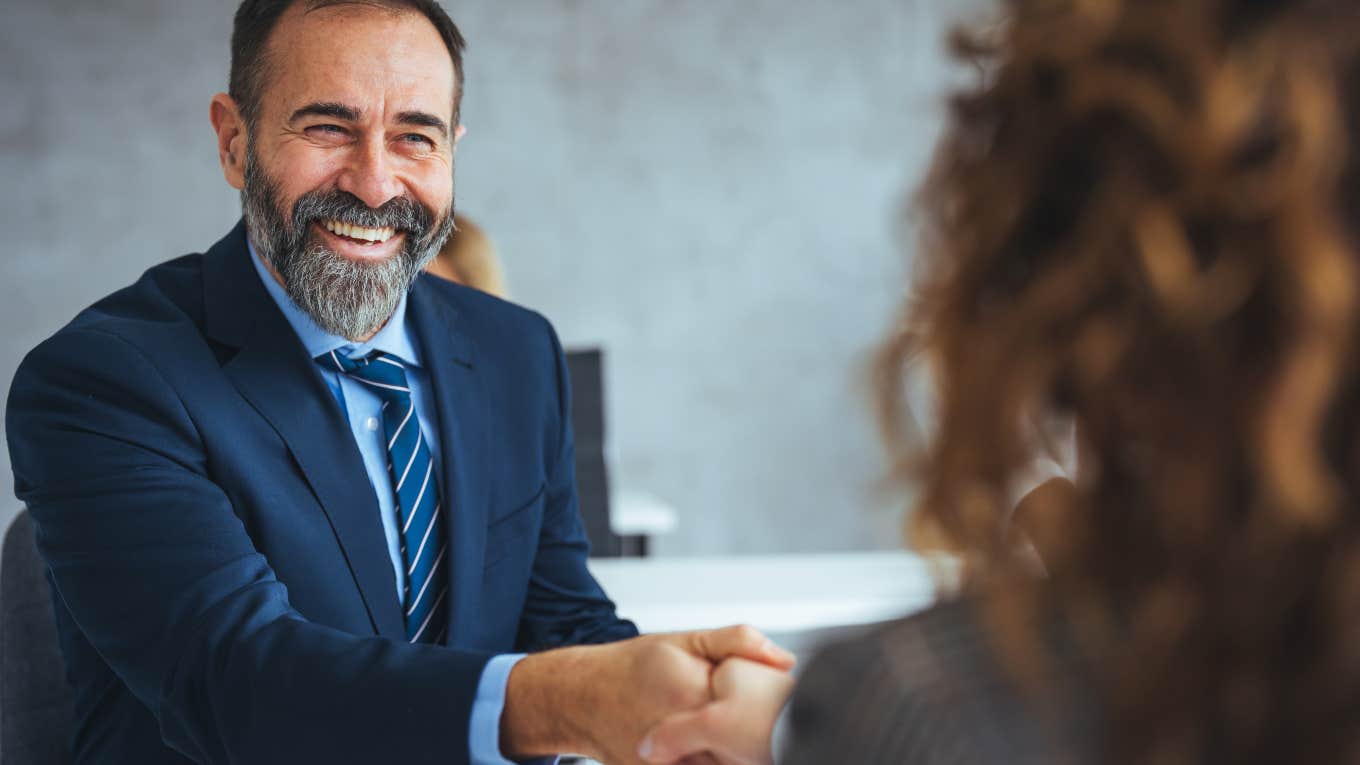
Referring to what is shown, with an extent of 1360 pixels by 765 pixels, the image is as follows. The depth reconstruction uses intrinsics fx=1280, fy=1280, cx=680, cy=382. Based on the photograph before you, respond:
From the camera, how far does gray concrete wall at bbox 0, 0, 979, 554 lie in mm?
4961

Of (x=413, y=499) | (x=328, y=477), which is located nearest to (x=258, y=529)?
(x=328, y=477)

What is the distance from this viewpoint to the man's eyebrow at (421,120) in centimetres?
157

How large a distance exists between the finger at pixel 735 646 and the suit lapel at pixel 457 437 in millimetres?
426

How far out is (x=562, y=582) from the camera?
5.53ft

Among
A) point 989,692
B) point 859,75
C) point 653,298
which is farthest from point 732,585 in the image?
point 859,75

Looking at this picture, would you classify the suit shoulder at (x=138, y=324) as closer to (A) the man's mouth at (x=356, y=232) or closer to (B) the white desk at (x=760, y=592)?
(A) the man's mouth at (x=356, y=232)

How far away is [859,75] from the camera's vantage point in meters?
5.61

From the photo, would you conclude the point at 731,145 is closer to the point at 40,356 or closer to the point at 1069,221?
the point at 40,356

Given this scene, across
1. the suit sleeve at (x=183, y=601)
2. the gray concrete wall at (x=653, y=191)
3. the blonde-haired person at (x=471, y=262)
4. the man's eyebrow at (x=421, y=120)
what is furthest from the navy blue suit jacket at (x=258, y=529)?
the gray concrete wall at (x=653, y=191)

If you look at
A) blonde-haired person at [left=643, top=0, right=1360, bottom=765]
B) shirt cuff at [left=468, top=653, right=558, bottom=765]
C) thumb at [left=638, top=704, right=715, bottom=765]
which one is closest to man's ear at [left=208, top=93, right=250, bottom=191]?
shirt cuff at [left=468, top=653, right=558, bottom=765]

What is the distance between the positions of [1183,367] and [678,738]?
0.69 meters

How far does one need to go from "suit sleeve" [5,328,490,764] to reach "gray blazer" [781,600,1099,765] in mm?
581

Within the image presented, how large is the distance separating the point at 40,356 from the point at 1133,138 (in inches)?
47.5

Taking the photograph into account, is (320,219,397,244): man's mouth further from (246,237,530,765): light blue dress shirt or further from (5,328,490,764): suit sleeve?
(5,328,490,764): suit sleeve
